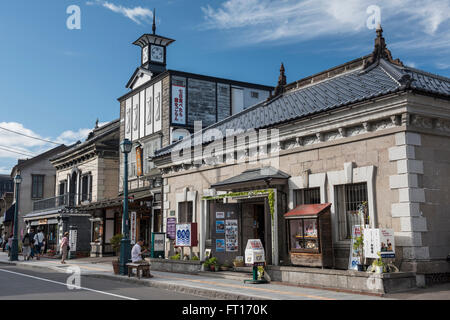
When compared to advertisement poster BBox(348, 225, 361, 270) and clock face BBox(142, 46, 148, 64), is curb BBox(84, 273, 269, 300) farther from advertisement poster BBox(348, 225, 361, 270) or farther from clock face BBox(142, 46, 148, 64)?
clock face BBox(142, 46, 148, 64)

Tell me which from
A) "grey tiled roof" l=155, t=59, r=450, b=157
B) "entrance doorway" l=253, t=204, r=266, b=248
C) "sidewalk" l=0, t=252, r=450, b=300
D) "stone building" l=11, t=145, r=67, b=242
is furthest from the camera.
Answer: "stone building" l=11, t=145, r=67, b=242

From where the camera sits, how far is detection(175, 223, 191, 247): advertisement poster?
771 inches

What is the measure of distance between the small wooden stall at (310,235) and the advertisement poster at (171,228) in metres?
7.72

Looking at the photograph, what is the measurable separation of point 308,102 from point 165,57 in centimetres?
1739

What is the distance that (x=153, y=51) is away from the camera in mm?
31750

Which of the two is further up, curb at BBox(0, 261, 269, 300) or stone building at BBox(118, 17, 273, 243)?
stone building at BBox(118, 17, 273, 243)

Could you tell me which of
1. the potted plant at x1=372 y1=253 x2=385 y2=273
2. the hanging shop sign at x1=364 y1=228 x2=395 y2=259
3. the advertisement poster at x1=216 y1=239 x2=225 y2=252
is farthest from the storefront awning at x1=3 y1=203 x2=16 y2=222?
the potted plant at x1=372 y1=253 x2=385 y2=273

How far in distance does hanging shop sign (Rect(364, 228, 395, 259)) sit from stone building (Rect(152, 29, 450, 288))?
0.41m

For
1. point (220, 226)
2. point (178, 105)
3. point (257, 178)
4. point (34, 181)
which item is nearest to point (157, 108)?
point (178, 105)

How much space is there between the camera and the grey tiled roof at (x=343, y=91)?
13698mm

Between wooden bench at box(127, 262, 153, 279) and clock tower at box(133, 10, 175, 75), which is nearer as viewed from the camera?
wooden bench at box(127, 262, 153, 279)

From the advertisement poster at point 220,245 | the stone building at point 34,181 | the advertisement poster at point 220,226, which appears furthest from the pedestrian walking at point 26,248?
the advertisement poster at point 220,226

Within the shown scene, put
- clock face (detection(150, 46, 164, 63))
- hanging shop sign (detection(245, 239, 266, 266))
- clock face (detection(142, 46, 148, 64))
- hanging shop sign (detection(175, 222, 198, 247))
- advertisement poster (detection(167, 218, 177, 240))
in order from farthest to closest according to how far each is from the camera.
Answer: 1. clock face (detection(142, 46, 148, 64))
2. clock face (detection(150, 46, 164, 63))
3. advertisement poster (detection(167, 218, 177, 240))
4. hanging shop sign (detection(175, 222, 198, 247))
5. hanging shop sign (detection(245, 239, 266, 266))
